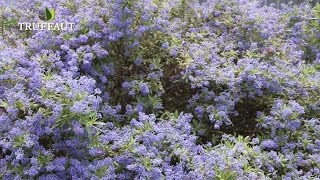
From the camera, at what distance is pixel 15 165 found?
2.97 m

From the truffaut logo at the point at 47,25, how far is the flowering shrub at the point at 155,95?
4cm

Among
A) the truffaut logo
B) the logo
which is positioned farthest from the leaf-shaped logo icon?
the logo

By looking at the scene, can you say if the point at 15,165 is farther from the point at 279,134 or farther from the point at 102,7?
the point at 279,134

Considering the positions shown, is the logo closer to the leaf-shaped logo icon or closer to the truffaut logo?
the truffaut logo

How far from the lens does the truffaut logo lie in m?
3.60

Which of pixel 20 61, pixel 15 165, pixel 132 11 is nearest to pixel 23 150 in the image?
pixel 15 165

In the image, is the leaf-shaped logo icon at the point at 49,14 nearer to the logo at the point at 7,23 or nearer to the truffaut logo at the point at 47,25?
the truffaut logo at the point at 47,25

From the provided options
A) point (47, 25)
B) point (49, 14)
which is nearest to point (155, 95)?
point (47, 25)

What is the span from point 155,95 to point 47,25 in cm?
89

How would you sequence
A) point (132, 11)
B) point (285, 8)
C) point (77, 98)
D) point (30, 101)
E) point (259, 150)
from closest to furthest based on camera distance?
point (77, 98)
point (30, 101)
point (259, 150)
point (132, 11)
point (285, 8)

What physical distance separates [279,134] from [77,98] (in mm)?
1452

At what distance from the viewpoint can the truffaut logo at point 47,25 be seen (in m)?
3.60

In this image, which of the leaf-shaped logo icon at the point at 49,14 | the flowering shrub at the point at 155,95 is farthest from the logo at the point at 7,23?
the leaf-shaped logo icon at the point at 49,14

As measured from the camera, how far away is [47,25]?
3.69 m
